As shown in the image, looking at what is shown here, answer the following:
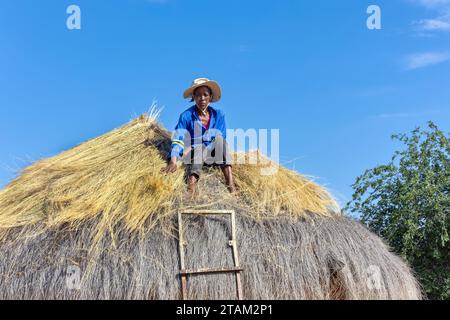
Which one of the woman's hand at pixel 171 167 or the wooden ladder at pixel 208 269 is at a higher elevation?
the woman's hand at pixel 171 167

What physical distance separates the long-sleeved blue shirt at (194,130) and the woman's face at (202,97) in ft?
0.31

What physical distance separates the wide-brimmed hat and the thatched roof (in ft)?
2.62

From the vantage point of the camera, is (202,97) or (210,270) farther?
(202,97)

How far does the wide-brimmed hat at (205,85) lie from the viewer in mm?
6848

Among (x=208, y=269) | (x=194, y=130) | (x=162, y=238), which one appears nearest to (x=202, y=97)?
(x=194, y=130)

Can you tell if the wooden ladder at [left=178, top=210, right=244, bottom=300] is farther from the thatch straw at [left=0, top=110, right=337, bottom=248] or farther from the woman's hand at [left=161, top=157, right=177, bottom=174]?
the woman's hand at [left=161, top=157, right=177, bottom=174]

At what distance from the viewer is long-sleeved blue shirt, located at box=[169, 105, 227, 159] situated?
670 centimetres

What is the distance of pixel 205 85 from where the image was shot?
6.89 meters

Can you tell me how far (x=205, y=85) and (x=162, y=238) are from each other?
6.90 ft

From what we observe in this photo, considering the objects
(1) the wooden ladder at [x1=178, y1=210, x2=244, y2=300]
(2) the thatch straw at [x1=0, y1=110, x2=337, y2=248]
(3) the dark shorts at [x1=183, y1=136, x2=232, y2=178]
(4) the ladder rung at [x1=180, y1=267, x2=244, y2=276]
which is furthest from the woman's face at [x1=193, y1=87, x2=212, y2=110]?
(4) the ladder rung at [x1=180, y1=267, x2=244, y2=276]

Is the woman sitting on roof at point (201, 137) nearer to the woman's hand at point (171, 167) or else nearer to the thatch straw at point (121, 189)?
the woman's hand at point (171, 167)

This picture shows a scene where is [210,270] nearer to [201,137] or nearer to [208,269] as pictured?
[208,269]

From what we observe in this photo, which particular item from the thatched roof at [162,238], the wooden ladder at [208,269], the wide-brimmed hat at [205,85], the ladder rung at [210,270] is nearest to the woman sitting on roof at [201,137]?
the wide-brimmed hat at [205,85]
